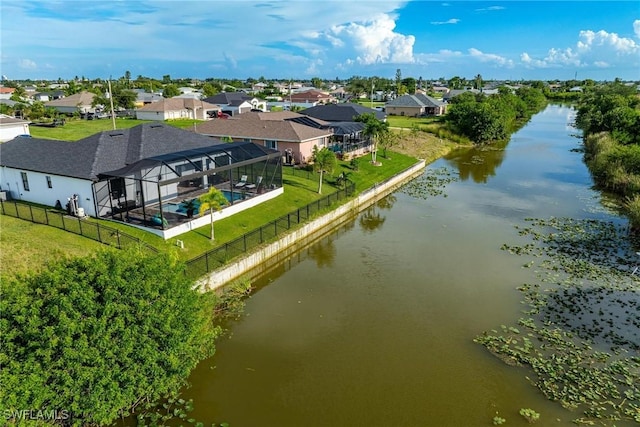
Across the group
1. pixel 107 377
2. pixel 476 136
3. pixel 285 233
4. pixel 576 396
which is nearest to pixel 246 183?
pixel 285 233

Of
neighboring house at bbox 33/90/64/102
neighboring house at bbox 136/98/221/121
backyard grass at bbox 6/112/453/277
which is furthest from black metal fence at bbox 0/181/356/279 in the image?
neighboring house at bbox 33/90/64/102

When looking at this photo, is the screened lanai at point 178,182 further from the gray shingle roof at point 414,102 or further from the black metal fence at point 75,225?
the gray shingle roof at point 414,102

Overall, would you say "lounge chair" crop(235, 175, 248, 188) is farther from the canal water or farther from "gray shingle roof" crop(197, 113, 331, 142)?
"gray shingle roof" crop(197, 113, 331, 142)

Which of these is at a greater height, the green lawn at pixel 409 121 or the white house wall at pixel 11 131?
the white house wall at pixel 11 131

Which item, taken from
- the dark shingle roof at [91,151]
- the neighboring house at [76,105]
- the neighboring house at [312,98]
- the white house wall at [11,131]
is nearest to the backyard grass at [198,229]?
the white house wall at [11,131]

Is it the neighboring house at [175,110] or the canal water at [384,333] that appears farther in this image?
the neighboring house at [175,110]

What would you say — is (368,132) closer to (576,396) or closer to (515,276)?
(515,276)

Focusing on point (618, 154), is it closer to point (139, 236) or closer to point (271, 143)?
point (271, 143)
